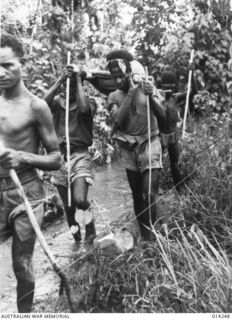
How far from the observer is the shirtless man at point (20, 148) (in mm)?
2887

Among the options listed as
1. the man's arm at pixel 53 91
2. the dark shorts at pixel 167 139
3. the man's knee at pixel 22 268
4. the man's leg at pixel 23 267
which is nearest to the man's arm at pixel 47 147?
the man's leg at pixel 23 267

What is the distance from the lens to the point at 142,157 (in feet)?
13.8

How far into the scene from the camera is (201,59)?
30.0 ft

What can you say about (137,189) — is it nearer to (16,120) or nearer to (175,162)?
(175,162)

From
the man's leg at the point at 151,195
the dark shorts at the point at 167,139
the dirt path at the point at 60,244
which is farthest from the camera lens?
the dark shorts at the point at 167,139

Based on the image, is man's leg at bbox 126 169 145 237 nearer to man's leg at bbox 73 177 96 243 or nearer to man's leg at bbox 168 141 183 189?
man's leg at bbox 73 177 96 243

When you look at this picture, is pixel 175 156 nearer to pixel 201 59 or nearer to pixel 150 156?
pixel 150 156

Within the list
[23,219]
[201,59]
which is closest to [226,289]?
[23,219]

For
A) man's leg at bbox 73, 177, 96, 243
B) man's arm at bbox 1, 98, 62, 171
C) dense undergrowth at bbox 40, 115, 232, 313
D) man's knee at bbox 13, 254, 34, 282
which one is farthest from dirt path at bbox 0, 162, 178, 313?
man's arm at bbox 1, 98, 62, 171

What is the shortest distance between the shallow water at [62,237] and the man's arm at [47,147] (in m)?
0.87

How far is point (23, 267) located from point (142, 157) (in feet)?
5.35

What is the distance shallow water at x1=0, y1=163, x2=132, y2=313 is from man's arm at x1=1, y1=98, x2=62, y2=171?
0.87 metres

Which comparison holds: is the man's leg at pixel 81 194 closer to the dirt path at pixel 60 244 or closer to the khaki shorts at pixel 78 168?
the khaki shorts at pixel 78 168

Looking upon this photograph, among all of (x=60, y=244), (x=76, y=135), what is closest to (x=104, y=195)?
(x=60, y=244)
